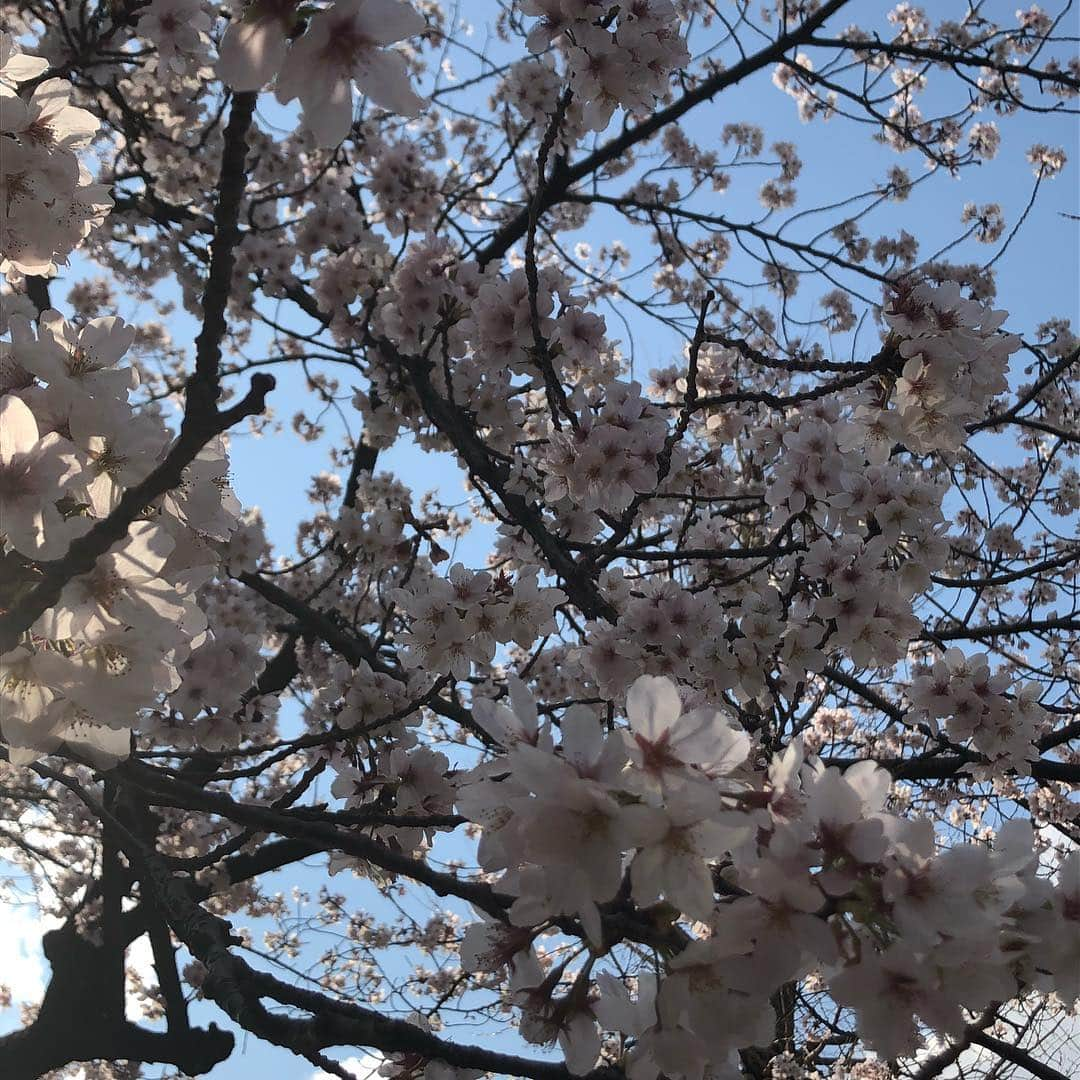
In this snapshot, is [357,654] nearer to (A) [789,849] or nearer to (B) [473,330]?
(B) [473,330]

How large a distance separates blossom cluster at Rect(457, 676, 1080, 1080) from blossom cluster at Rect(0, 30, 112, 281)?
1.20 metres

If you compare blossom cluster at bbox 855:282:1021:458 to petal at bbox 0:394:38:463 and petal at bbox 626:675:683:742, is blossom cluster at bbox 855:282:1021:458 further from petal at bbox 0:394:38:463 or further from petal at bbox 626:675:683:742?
petal at bbox 0:394:38:463

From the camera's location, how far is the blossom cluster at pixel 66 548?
1106 millimetres

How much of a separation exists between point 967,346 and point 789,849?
1694 mm

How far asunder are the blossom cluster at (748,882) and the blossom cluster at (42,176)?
1203 millimetres

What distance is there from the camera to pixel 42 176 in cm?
137

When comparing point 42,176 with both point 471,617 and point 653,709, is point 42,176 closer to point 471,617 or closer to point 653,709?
point 653,709

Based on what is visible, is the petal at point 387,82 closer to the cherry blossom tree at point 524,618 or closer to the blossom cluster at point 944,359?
the cherry blossom tree at point 524,618

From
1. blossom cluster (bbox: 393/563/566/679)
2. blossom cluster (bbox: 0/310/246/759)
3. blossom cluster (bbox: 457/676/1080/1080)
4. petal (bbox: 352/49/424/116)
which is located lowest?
blossom cluster (bbox: 457/676/1080/1080)

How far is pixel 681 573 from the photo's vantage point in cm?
459

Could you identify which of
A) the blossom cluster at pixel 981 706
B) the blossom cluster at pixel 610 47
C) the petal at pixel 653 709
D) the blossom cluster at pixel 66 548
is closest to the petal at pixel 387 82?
the blossom cluster at pixel 66 548

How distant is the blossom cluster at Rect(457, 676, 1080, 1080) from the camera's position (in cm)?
95

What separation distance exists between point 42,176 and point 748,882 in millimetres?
1534

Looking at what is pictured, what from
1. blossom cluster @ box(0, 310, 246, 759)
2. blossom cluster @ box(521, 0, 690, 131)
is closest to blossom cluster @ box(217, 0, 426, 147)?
blossom cluster @ box(0, 310, 246, 759)
